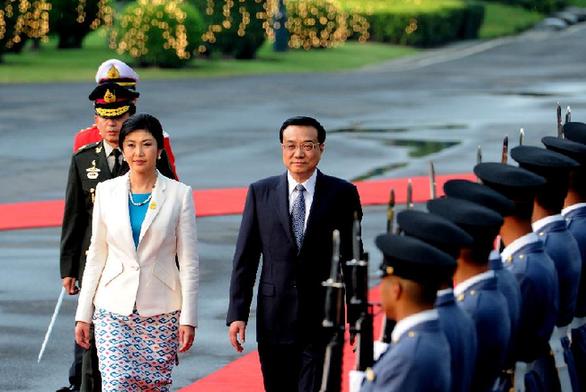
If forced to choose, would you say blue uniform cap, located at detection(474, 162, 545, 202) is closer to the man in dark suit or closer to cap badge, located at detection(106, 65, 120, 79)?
the man in dark suit

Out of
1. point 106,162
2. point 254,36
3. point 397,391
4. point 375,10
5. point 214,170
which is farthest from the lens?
point 375,10

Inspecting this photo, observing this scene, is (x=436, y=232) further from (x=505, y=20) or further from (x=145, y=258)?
(x=505, y=20)

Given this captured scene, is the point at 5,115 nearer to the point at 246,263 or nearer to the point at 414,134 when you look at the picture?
the point at 414,134

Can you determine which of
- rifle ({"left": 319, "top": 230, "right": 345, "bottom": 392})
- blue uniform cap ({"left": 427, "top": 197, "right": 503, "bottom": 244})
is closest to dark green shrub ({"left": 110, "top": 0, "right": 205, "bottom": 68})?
blue uniform cap ({"left": 427, "top": 197, "right": 503, "bottom": 244})

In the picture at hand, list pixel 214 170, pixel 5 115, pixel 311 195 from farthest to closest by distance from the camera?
pixel 5 115 → pixel 214 170 → pixel 311 195

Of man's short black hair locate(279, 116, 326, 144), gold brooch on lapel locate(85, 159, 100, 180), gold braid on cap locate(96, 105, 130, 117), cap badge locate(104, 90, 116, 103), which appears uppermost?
man's short black hair locate(279, 116, 326, 144)

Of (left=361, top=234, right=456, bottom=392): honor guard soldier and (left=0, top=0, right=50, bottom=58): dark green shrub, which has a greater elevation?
(left=361, top=234, right=456, bottom=392): honor guard soldier

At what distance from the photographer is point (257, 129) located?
2995cm

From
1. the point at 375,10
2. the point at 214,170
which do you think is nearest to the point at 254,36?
the point at 375,10

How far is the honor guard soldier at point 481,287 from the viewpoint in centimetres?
682

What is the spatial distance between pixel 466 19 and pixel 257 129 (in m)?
39.7

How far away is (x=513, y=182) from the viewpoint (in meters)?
7.66

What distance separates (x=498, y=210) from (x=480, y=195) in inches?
4.6

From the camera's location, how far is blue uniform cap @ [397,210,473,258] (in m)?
6.34
